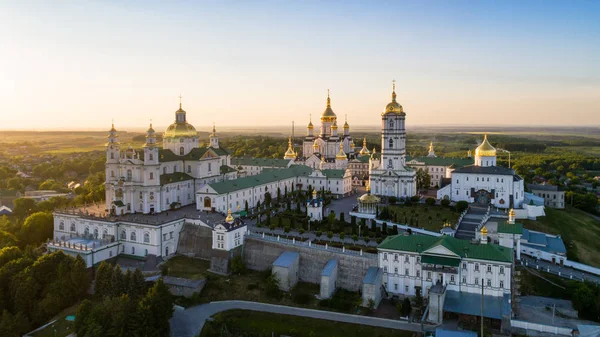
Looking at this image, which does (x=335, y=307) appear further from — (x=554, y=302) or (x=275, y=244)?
(x=554, y=302)

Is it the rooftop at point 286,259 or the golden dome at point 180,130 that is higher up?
the golden dome at point 180,130

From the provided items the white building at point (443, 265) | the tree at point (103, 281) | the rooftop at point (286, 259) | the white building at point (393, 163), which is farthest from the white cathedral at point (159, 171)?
the white building at point (443, 265)

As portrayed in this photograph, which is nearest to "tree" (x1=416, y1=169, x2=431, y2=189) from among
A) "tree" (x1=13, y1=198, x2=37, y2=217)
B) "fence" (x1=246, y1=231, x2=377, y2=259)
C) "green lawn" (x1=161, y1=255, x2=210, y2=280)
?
"fence" (x1=246, y1=231, x2=377, y2=259)

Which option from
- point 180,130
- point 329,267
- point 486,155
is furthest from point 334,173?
point 329,267

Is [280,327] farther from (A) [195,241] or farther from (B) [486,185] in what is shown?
(B) [486,185]

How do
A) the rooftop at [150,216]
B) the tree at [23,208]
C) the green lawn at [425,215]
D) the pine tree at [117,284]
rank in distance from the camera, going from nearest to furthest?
the pine tree at [117,284]
the rooftop at [150,216]
the green lawn at [425,215]
the tree at [23,208]

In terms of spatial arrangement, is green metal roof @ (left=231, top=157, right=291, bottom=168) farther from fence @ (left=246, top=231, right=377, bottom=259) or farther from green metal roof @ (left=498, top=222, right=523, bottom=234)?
green metal roof @ (left=498, top=222, right=523, bottom=234)

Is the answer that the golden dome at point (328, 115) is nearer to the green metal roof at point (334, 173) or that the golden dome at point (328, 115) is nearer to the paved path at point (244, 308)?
the green metal roof at point (334, 173)
